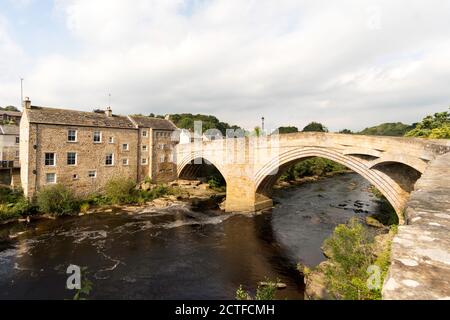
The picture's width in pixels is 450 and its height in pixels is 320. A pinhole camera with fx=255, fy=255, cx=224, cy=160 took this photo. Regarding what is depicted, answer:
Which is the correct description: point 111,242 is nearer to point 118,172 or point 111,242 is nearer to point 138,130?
point 118,172

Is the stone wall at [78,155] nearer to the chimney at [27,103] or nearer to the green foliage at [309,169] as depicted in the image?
the chimney at [27,103]

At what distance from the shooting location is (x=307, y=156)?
70.4 ft

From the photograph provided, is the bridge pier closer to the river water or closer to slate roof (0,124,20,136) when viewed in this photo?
the river water

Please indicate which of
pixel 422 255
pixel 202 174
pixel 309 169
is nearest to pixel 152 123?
pixel 202 174

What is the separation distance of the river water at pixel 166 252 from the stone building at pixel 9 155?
8414 mm

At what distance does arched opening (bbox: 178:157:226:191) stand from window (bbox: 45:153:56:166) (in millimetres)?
15666

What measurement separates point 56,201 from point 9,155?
1384cm

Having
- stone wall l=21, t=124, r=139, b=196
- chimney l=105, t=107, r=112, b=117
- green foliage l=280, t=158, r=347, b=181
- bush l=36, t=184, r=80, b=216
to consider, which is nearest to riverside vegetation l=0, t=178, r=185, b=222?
bush l=36, t=184, r=80, b=216

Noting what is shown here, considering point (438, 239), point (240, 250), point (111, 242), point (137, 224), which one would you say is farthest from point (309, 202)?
point (438, 239)

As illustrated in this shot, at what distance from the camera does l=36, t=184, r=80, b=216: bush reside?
22.2 m

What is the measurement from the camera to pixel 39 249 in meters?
16.1

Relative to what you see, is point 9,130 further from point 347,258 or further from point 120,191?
point 347,258
